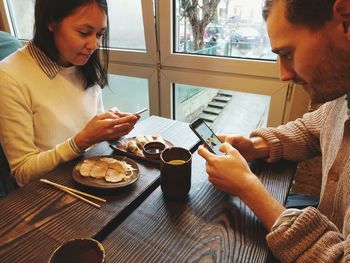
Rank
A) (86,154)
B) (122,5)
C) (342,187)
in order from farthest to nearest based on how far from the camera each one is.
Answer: (122,5)
(86,154)
(342,187)

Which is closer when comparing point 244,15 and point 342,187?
point 342,187

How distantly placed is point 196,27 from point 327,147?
127 cm

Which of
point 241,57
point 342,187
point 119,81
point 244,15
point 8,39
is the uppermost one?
point 244,15

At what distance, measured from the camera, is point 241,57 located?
1702mm

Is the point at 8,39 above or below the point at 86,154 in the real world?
above

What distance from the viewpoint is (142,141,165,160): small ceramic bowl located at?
→ 95 cm

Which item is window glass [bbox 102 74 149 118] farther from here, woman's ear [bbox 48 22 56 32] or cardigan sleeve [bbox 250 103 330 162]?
cardigan sleeve [bbox 250 103 330 162]

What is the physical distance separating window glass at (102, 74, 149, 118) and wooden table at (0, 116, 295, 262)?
4.68 ft

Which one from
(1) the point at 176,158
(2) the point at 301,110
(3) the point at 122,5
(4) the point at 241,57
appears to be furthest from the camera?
(3) the point at 122,5

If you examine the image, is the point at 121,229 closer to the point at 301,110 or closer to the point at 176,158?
the point at 176,158

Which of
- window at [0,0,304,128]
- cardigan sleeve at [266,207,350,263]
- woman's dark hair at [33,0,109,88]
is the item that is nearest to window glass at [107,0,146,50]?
window at [0,0,304,128]

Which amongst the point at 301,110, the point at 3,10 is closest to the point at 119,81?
the point at 3,10

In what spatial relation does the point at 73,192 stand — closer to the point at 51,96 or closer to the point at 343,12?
the point at 51,96

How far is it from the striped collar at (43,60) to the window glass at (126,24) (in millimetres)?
975
